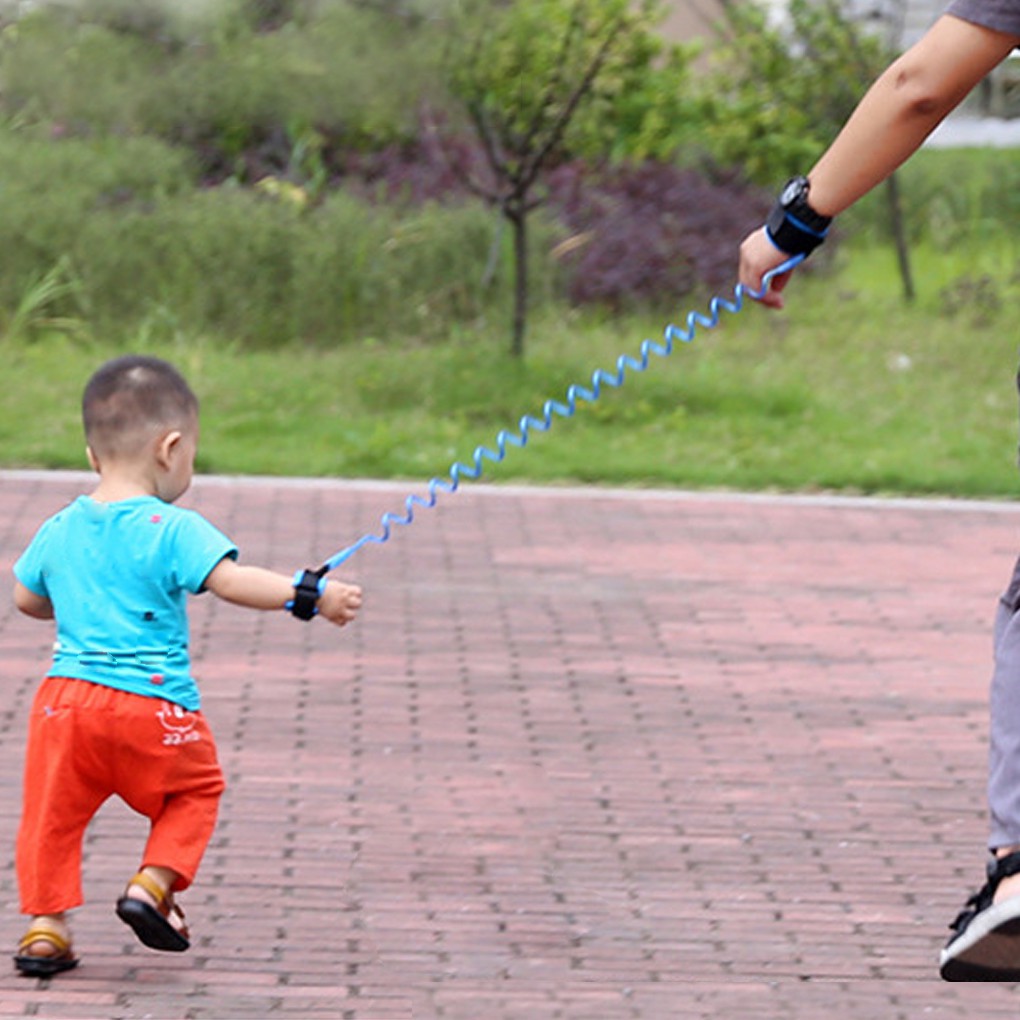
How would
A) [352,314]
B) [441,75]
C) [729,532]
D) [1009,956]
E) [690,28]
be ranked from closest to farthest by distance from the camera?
[1009,956] < [729,532] < [441,75] < [352,314] < [690,28]

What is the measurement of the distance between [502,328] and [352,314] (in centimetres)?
105

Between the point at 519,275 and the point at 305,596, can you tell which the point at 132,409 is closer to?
the point at 305,596

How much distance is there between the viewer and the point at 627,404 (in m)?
12.6

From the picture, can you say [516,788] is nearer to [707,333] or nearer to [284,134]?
[707,333]

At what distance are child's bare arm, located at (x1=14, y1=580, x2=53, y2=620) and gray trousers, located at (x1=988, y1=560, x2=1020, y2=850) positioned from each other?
190 centimetres

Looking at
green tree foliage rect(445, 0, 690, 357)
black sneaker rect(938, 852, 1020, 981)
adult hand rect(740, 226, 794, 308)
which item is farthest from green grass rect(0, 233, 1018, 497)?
black sneaker rect(938, 852, 1020, 981)

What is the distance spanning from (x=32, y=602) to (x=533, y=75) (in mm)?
9115

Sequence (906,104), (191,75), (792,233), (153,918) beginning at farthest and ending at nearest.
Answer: (191,75)
(153,918)
(792,233)
(906,104)

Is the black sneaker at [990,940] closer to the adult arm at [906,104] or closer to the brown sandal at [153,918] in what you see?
the adult arm at [906,104]

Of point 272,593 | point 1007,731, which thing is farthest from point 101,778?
point 1007,731

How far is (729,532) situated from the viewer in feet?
32.1

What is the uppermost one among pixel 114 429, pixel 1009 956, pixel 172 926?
pixel 114 429

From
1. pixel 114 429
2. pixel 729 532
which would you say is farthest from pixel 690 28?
pixel 114 429

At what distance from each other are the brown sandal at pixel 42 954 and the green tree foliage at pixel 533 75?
28.7 feet
